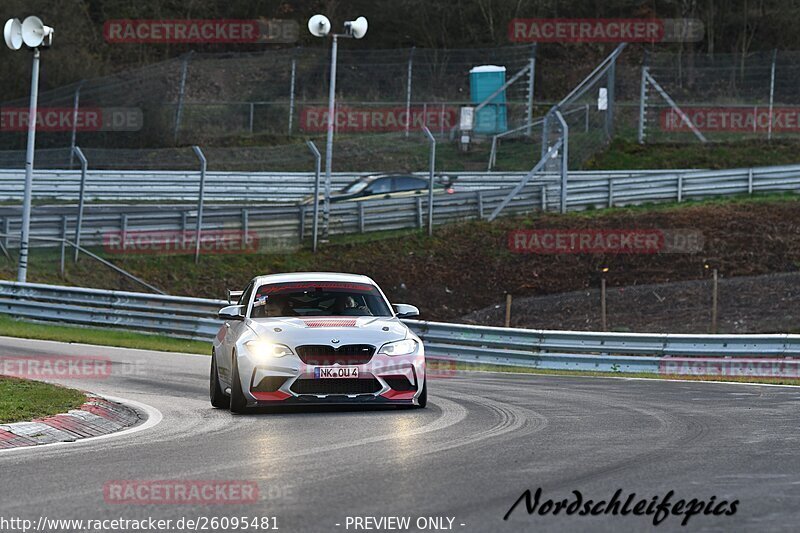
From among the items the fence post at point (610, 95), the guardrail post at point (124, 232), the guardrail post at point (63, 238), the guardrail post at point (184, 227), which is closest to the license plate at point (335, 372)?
the guardrail post at point (63, 238)

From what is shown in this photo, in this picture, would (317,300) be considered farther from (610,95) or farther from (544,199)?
(610,95)

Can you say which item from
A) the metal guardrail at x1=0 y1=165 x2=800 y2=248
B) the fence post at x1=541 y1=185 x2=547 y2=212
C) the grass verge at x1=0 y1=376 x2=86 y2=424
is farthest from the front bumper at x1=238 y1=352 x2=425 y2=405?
the fence post at x1=541 y1=185 x2=547 y2=212

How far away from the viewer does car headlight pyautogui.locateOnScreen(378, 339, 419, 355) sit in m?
12.5

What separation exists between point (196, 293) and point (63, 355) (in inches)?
432

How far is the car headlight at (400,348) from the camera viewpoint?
12.5m

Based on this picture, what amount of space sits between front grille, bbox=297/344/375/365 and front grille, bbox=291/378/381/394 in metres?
0.17

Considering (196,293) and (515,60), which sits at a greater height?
(515,60)

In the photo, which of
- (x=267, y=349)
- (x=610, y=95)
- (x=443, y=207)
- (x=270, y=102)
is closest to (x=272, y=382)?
(x=267, y=349)

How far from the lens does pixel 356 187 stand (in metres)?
39.1

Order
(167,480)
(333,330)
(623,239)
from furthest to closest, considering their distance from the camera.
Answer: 1. (623,239)
2. (333,330)
3. (167,480)

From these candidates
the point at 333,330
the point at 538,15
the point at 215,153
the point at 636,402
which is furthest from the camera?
the point at 538,15

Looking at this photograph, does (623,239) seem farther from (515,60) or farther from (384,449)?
(384,449)

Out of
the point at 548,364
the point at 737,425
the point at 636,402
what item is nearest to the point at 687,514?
the point at 737,425

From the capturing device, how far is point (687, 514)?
696 cm
